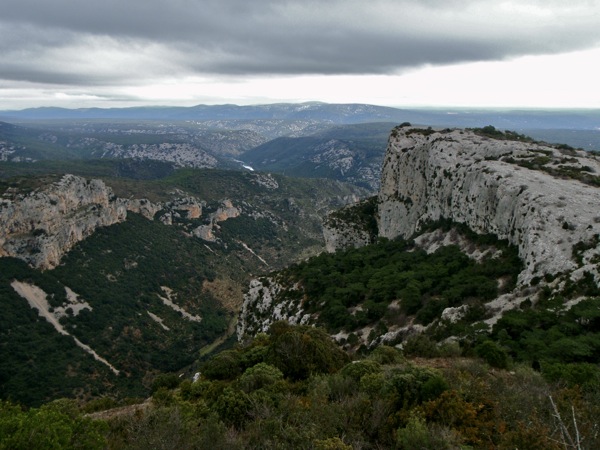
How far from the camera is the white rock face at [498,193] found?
25672mm

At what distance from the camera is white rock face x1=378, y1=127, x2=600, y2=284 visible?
84.2ft

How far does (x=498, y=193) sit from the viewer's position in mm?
33750

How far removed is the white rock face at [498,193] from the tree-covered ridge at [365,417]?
40.9 ft

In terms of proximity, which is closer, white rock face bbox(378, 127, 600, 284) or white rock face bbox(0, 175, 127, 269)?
white rock face bbox(378, 127, 600, 284)

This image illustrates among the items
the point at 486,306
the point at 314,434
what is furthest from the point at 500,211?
the point at 314,434

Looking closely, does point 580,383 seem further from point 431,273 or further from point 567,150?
point 567,150

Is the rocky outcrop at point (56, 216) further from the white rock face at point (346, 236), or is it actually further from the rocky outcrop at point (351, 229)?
the white rock face at point (346, 236)

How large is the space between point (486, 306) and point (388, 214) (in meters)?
33.1

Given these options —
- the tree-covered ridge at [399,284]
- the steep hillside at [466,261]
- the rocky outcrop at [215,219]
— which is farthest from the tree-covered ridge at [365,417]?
the rocky outcrop at [215,219]

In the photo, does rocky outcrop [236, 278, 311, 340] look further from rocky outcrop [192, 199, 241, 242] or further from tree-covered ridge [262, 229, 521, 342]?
rocky outcrop [192, 199, 241, 242]

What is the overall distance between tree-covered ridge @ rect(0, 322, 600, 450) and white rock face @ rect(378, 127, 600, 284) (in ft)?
40.9

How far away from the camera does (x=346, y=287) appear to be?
3622cm

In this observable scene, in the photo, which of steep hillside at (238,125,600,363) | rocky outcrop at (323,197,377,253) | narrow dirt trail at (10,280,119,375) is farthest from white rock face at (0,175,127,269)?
rocky outcrop at (323,197,377,253)

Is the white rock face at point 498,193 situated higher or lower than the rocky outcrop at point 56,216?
higher
